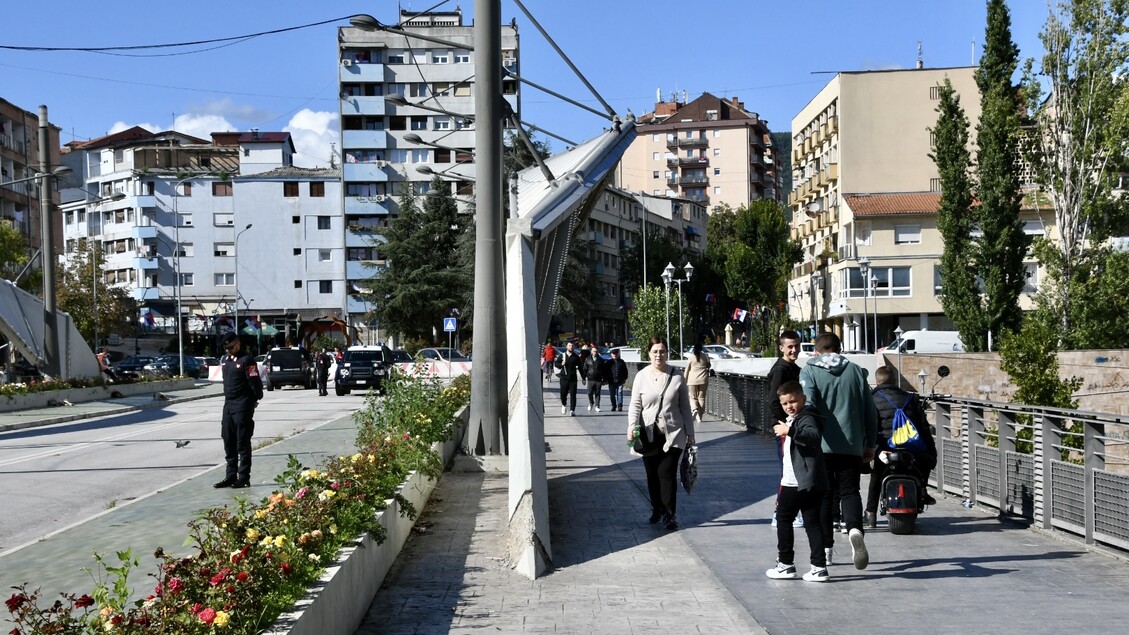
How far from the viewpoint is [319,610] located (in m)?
5.89

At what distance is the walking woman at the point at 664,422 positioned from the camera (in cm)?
1112

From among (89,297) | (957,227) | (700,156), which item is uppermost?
(700,156)

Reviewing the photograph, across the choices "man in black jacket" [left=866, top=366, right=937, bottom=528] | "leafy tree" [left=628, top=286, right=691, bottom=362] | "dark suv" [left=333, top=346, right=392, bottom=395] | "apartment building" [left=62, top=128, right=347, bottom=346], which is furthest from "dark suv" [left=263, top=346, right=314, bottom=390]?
Answer: "apartment building" [left=62, top=128, right=347, bottom=346]

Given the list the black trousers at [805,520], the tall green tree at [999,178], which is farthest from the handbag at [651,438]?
the tall green tree at [999,178]

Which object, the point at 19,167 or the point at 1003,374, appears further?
the point at 19,167

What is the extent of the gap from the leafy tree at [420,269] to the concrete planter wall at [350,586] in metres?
64.0

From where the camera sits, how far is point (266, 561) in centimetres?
579

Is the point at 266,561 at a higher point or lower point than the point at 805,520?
higher

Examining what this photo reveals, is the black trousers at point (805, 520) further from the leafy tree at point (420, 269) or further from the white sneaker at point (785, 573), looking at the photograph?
the leafy tree at point (420, 269)

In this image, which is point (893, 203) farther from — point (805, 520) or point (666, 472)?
point (805, 520)

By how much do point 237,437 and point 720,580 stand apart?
7.00m

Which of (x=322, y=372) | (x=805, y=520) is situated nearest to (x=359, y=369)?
(x=322, y=372)

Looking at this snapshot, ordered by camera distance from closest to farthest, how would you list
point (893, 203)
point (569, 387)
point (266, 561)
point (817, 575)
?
1. point (266, 561)
2. point (817, 575)
3. point (569, 387)
4. point (893, 203)

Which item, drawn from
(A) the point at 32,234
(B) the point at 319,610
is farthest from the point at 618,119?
(A) the point at 32,234
